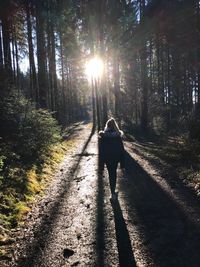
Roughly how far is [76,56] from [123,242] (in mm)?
32320

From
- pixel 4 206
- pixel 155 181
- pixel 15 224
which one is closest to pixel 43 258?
pixel 15 224

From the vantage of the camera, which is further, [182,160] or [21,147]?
[182,160]

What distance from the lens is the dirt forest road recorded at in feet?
18.5

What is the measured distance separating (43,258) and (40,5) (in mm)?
18874

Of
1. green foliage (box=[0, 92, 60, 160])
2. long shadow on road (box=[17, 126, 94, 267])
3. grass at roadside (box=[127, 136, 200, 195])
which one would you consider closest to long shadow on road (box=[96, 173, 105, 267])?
long shadow on road (box=[17, 126, 94, 267])

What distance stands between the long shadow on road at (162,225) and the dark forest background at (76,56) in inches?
114

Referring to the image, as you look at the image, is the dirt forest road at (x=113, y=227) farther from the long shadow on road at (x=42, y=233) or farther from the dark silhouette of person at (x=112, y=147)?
the dark silhouette of person at (x=112, y=147)

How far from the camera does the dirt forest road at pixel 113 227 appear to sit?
565cm

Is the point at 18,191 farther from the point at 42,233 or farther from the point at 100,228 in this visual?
the point at 100,228

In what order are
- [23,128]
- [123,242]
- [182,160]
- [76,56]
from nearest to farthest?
[123,242] < [23,128] < [182,160] < [76,56]

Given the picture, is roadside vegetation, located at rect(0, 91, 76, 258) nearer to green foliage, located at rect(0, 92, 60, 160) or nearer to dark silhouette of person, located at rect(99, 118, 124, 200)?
green foliage, located at rect(0, 92, 60, 160)

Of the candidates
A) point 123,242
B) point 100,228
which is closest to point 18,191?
point 100,228

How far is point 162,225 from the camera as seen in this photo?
23.1 ft

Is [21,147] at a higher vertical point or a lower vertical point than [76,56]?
lower
